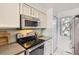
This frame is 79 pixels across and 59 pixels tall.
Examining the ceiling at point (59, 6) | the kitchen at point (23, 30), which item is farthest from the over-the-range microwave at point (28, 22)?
the ceiling at point (59, 6)

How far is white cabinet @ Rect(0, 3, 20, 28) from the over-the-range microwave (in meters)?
0.06

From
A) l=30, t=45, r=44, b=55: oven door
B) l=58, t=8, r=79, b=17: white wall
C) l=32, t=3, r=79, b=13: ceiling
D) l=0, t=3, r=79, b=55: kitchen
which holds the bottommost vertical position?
l=30, t=45, r=44, b=55: oven door

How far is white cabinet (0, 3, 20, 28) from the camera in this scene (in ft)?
4.33

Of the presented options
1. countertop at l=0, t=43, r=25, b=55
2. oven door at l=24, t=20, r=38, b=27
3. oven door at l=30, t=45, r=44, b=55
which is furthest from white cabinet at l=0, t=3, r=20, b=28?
oven door at l=30, t=45, r=44, b=55

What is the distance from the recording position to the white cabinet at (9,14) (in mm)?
1321

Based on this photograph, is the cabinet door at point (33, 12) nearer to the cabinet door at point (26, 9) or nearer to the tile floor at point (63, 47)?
the cabinet door at point (26, 9)

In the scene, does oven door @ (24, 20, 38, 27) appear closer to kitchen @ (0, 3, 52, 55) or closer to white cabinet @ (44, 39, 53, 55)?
kitchen @ (0, 3, 52, 55)

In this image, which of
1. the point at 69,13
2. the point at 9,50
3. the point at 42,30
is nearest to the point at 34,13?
the point at 42,30

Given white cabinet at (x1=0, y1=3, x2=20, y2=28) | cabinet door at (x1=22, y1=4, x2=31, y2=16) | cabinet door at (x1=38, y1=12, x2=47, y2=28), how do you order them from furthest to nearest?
cabinet door at (x1=38, y1=12, x2=47, y2=28), cabinet door at (x1=22, y1=4, x2=31, y2=16), white cabinet at (x1=0, y1=3, x2=20, y2=28)

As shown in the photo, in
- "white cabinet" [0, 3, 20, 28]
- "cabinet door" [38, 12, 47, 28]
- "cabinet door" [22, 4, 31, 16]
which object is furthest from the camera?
"cabinet door" [38, 12, 47, 28]

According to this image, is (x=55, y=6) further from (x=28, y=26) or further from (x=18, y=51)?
(x=18, y=51)

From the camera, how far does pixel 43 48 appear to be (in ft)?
5.16

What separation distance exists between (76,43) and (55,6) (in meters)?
0.58

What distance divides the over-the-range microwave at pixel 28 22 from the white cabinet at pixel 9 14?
6 centimetres
